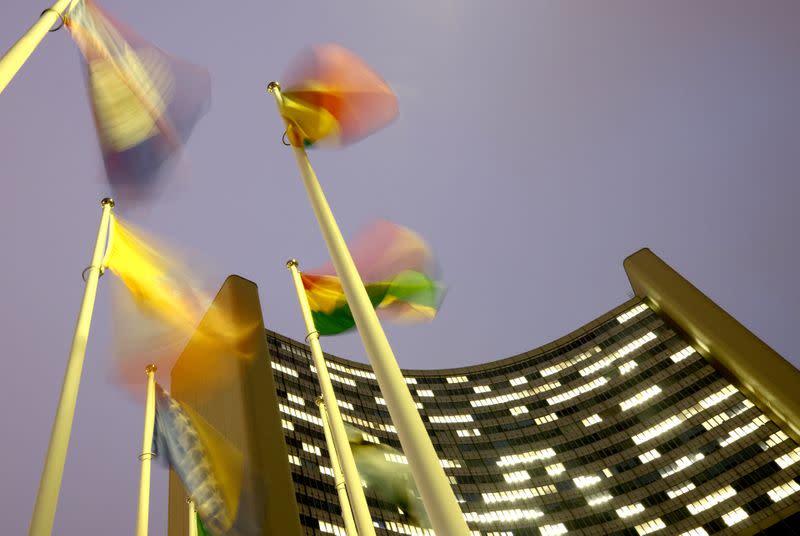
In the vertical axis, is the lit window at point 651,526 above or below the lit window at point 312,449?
below

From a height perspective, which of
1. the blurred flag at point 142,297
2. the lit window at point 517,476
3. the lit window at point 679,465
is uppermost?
the lit window at point 517,476

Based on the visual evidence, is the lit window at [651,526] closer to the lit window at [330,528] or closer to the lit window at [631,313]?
the lit window at [631,313]

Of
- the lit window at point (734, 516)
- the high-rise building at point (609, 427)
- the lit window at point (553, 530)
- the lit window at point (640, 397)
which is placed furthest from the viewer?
the lit window at point (640, 397)

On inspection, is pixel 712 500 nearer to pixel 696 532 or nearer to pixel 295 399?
pixel 696 532

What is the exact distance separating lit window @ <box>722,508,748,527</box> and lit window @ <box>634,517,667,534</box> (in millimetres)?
7373

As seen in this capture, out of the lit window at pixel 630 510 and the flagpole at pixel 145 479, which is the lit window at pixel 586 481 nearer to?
the lit window at pixel 630 510

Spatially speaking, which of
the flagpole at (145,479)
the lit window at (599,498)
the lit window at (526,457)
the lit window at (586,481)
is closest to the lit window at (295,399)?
the lit window at (526,457)

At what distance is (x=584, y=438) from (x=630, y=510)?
1372 cm

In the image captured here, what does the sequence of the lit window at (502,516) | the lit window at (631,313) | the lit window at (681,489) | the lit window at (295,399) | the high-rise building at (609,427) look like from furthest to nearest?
1. the lit window at (631,313)
2. the lit window at (502,516)
3. the lit window at (295,399)
4. the lit window at (681,489)
5. the high-rise building at (609,427)

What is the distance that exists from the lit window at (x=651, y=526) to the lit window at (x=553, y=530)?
9.70 metres

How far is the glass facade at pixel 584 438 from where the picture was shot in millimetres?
73312

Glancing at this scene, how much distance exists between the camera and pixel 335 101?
13711 millimetres

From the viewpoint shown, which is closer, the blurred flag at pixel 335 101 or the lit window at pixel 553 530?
the blurred flag at pixel 335 101

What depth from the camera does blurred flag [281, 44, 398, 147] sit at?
1342 cm
